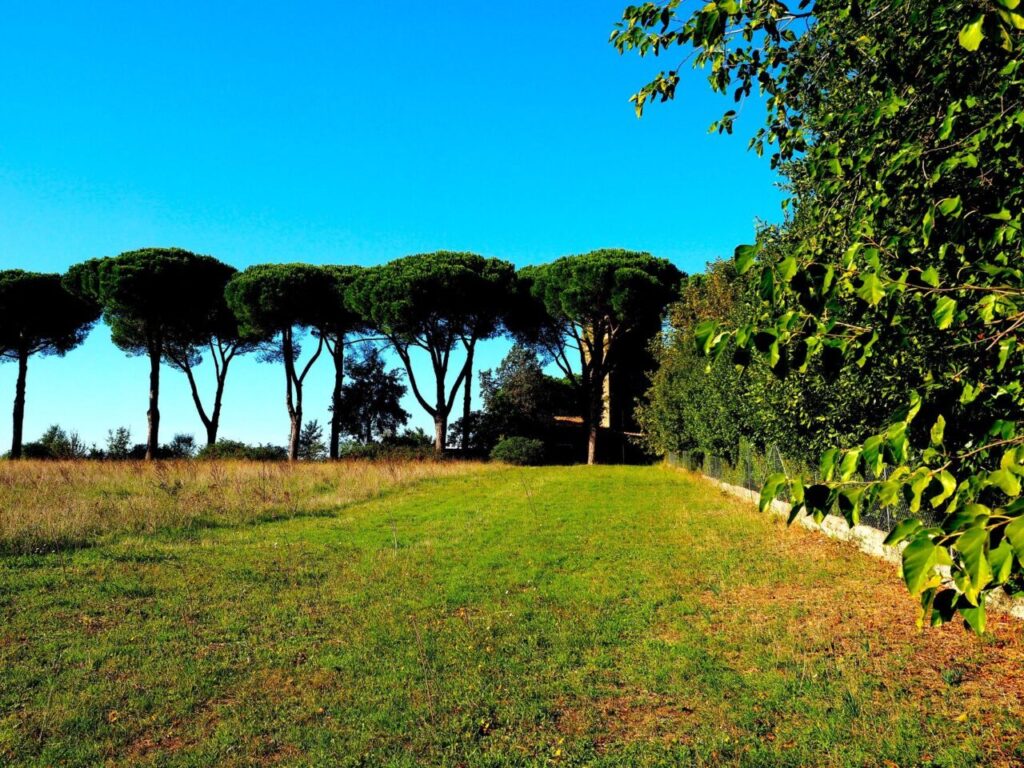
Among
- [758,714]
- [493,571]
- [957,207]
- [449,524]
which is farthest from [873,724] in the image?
[449,524]

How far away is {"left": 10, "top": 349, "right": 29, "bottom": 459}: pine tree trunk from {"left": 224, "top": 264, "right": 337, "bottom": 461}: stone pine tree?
498 inches

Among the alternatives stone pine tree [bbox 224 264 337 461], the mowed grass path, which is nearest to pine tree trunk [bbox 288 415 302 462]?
stone pine tree [bbox 224 264 337 461]

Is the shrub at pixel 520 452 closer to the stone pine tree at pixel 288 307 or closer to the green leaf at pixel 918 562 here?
the stone pine tree at pixel 288 307

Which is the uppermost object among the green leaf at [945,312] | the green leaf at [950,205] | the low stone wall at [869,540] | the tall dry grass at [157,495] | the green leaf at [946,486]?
the green leaf at [950,205]

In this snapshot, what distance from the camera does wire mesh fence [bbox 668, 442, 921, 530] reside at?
1104 centimetres

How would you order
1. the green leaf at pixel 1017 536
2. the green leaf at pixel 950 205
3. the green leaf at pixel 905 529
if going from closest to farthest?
the green leaf at pixel 1017 536 → the green leaf at pixel 905 529 → the green leaf at pixel 950 205

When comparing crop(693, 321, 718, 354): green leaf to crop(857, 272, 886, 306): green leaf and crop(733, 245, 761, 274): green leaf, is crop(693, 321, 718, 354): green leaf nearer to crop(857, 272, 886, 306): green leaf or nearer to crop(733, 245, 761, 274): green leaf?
crop(733, 245, 761, 274): green leaf

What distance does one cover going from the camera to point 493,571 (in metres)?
10.6

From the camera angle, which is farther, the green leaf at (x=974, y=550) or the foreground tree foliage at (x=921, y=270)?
the foreground tree foliage at (x=921, y=270)

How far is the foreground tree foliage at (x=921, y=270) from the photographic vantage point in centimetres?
229

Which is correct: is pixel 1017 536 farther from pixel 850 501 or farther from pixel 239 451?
pixel 239 451

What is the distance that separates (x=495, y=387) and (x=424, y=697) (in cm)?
3648

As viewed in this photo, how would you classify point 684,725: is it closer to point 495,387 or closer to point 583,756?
point 583,756

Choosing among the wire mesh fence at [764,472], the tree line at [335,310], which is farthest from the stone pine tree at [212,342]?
the wire mesh fence at [764,472]
